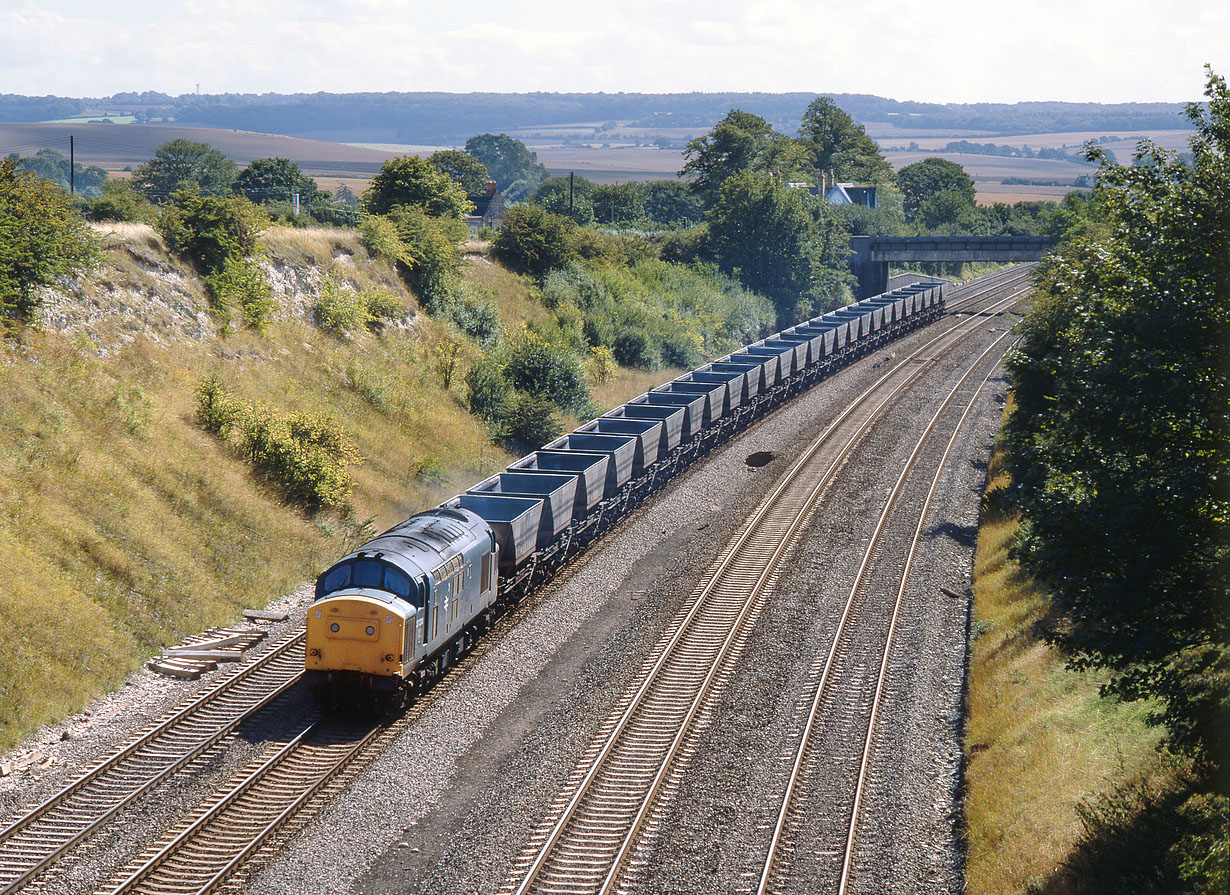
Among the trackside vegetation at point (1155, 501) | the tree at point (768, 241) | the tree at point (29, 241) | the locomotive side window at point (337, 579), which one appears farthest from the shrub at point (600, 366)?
the trackside vegetation at point (1155, 501)

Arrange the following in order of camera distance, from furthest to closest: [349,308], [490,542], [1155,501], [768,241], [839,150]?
1. [839,150]
2. [768,241]
3. [349,308]
4. [490,542]
5. [1155,501]

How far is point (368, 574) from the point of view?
19.1 m

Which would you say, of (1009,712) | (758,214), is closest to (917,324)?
(758,214)

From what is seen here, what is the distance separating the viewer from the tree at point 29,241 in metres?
27.8

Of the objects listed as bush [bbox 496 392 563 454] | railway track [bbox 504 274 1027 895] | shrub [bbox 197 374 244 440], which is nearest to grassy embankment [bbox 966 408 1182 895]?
railway track [bbox 504 274 1027 895]

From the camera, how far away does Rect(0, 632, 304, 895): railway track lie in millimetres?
14586

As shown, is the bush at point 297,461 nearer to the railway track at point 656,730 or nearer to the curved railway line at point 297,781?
the curved railway line at point 297,781

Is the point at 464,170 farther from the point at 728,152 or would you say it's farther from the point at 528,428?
the point at 528,428

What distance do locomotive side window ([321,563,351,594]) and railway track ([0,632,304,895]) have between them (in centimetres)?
244

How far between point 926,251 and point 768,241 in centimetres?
2123

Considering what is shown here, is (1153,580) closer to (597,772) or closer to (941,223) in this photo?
(597,772)

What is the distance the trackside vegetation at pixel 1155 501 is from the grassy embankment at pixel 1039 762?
0.45 feet

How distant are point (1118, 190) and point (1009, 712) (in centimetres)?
940

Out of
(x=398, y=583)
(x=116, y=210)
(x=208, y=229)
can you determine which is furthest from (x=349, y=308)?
(x=398, y=583)
